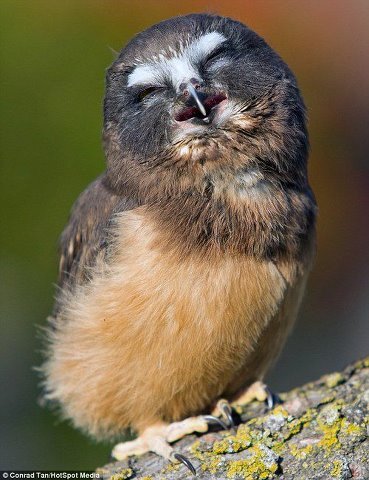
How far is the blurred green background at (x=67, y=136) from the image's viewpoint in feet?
26.5

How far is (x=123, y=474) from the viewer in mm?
5332

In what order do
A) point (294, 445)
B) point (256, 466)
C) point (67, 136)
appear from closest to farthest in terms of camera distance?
point (256, 466), point (294, 445), point (67, 136)

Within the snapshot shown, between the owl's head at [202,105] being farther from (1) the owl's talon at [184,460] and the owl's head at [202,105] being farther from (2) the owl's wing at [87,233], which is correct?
(1) the owl's talon at [184,460]

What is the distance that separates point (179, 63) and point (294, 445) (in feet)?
7.67

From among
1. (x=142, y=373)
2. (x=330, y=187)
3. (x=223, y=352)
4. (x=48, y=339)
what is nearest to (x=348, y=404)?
(x=223, y=352)

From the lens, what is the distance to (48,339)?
662 centimetres

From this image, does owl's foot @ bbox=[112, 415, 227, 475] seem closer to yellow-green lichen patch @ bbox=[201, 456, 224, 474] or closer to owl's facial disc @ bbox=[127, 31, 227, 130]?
yellow-green lichen patch @ bbox=[201, 456, 224, 474]

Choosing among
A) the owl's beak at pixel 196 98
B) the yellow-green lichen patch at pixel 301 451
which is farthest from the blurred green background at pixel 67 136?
the yellow-green lichen patch at pixel 301 451

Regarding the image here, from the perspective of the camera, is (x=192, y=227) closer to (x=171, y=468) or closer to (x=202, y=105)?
(x=202, y=105)

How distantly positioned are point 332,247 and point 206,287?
428cm

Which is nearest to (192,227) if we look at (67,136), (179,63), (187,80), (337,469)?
(187,80)

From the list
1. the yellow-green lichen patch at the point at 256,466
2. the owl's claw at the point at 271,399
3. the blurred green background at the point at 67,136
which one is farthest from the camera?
the blurred green background at the point at 67,136

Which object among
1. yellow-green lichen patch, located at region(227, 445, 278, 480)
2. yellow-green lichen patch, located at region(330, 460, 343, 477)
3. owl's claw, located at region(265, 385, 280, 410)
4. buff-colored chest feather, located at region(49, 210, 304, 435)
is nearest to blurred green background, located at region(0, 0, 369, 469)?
buff-colored chest feather, located at region(49, 210, 304, 435)

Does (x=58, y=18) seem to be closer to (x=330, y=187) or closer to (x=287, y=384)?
(x=330, y=187)
